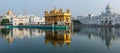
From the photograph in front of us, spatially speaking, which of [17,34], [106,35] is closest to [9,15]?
[17,34]

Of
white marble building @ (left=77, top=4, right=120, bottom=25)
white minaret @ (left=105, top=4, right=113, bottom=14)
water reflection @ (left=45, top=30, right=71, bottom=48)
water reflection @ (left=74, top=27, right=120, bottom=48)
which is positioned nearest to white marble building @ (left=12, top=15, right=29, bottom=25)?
white marble building @ (left=77, top=4, right=120, bottom=25)

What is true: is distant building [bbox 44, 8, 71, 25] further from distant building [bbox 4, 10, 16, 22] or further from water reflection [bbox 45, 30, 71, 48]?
distant building [bbox 4, 10, 16, 22]

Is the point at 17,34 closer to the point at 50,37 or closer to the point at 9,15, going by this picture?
the point at 50,37

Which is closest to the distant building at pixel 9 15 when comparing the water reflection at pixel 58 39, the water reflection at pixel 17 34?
the water reflection at pixel 17 34

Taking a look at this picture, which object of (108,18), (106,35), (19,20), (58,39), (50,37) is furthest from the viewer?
(19,20)

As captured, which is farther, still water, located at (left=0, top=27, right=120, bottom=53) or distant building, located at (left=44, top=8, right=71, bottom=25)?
distant building, located at (left=44, top=8, right=71, bottom=25)

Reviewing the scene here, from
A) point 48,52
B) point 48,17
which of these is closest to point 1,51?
point 48,52

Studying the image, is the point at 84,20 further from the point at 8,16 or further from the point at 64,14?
the point at 64,14

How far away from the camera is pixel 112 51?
36.5 ft

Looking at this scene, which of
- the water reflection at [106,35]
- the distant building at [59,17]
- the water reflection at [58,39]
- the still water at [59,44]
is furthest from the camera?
the distant building at [59,17]

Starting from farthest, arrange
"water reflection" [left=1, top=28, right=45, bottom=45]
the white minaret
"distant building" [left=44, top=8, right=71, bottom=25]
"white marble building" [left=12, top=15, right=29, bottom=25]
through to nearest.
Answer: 1. the white minaret
2. "white marble building" [left=12, top=15, right=29, bottom=25]
3. "distant building" [left=44, top=8, right=71, bottom=25]
4. "water reflection" [left=1, top=28, right=45, bottom=45]

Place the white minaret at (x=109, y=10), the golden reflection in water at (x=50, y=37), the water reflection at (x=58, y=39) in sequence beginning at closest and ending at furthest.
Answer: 1. the water reflection at (x=58, y=39)
2. the golden reflection in water at (x=50, y=37)
3. the white minaret at (x=109, y=10)

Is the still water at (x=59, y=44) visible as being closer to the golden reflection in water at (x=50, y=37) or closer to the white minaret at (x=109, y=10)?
the golden reflection in water at (x=50, y=37)

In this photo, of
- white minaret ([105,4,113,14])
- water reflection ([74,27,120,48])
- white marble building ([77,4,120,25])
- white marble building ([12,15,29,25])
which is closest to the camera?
water reflection ([74,27,120,48])
